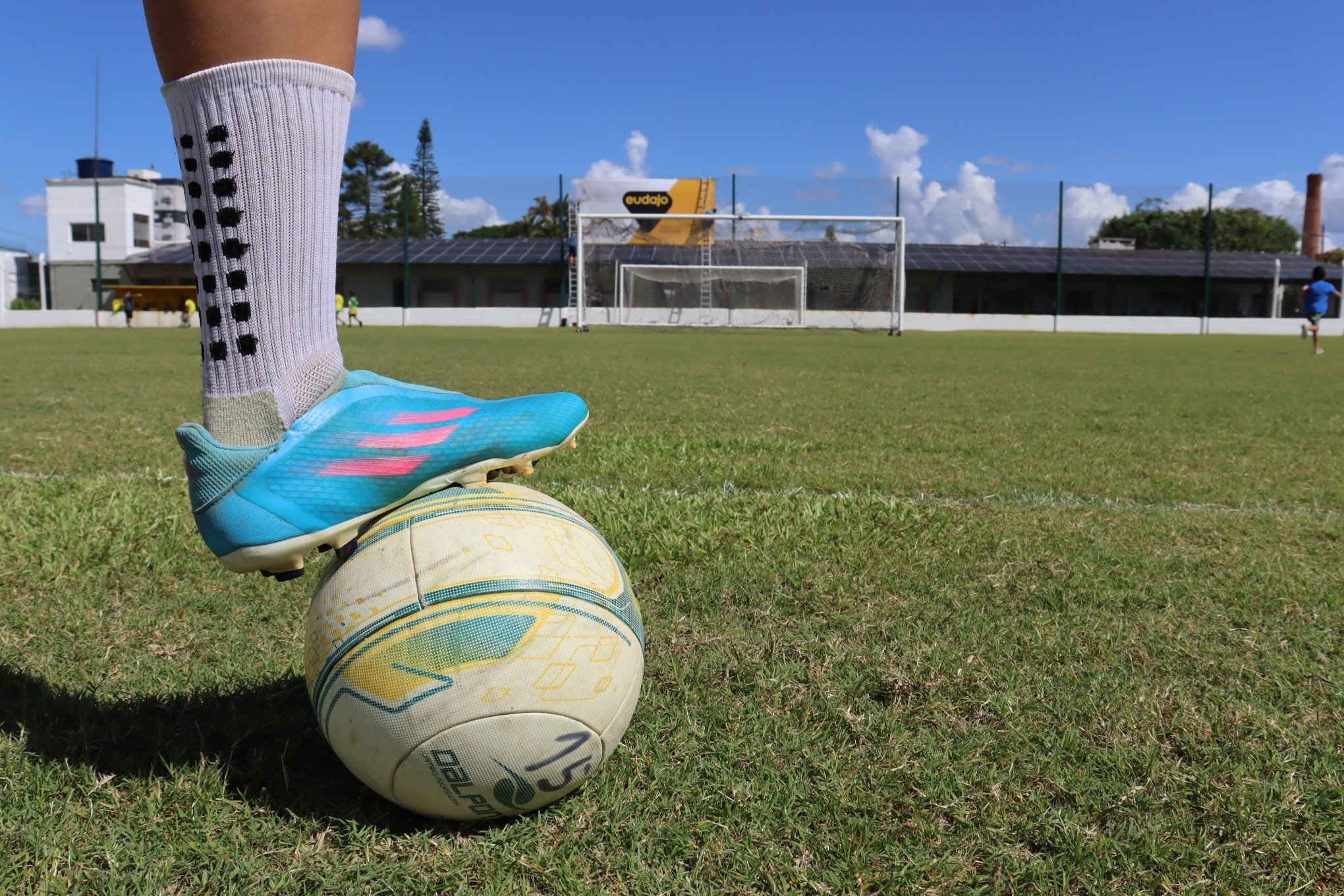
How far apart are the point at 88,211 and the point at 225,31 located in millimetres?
69703

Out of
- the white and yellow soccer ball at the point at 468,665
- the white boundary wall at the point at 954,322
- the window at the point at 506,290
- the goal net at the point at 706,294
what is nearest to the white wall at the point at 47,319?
the white boundary wall at the point at 954,322

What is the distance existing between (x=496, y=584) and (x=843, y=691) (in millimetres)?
908

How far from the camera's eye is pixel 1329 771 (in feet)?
5.92

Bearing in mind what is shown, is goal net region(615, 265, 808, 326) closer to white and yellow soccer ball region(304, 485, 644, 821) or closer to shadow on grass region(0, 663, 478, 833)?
shadow on grass region(0, 663, 478, 833)

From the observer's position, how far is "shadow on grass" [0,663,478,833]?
1.73m

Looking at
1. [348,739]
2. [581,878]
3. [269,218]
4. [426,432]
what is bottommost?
[581,878]

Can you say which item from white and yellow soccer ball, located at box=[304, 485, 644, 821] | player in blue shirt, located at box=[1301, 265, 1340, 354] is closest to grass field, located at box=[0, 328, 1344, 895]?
white and yellow soccer ball, located at box=[304, 485, 644, 821]

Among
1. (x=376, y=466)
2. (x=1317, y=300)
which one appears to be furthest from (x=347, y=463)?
(x=1317, y=300)

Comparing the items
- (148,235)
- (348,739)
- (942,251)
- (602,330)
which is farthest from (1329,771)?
(148,235)

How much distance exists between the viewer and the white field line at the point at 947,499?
12.9ft

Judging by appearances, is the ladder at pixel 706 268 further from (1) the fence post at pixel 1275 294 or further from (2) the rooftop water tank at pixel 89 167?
(2) the rooftop water tank at pixel 89 167

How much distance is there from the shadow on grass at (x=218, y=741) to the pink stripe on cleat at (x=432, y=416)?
2.25 ft

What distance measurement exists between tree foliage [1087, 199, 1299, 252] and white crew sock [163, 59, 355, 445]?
60518 millimetres

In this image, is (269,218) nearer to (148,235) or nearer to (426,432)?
(426,432)
